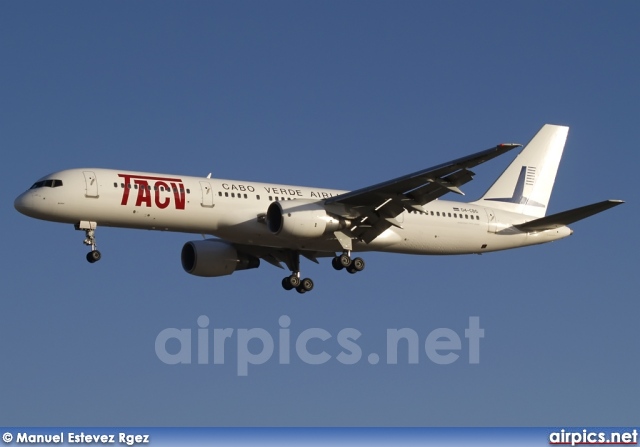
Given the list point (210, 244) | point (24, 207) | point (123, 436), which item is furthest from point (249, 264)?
point (123, 436)

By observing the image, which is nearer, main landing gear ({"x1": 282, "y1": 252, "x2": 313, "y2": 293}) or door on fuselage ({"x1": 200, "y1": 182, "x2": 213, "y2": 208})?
door on fuselage ({"x1": 200, "y1": 182, "x2": 213, "y2": 208})

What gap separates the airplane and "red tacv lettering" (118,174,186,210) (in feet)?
0.13

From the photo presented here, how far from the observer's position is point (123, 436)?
39.8m

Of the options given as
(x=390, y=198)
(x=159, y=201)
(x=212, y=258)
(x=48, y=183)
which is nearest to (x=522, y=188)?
(x=390, y=198)

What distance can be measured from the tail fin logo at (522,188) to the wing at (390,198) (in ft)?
25.8

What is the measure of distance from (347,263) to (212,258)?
663cm

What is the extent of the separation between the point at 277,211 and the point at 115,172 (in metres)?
6.63

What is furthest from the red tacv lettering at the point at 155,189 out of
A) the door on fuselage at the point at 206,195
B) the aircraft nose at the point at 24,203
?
the aircraft nose at the point at 24,203

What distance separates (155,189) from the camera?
169 feet

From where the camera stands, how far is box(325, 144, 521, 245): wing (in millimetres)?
50844

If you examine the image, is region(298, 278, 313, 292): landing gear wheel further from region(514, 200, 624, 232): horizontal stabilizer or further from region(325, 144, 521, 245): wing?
region(514, 200, 624, 232): horizontal stabilizer

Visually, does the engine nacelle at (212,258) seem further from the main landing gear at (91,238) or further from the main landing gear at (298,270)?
the main landing gear at (91,238)

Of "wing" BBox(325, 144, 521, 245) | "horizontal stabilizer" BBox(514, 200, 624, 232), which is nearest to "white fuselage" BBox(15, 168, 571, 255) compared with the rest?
"wing" BBox(325, 144, 521, 245)

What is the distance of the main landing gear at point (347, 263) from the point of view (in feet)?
181
